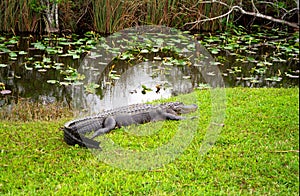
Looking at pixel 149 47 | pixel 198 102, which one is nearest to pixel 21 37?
pixel 149 47

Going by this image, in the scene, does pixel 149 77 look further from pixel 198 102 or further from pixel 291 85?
pixel 291 85

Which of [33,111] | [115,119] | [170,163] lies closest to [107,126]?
[115,119]

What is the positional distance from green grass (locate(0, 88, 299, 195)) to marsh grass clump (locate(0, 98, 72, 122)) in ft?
1.24

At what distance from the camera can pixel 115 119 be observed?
4605 mm

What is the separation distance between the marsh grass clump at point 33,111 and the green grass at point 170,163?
0.38m

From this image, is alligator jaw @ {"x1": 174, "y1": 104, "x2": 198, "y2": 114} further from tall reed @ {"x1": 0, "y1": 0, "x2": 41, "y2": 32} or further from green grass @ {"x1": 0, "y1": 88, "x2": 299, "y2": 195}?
tall reed @ {"x1": 0, "y1": 0, "x2": 41, "y2": 32}

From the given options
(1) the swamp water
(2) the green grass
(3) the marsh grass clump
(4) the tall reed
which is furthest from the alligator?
(4) the tall reed

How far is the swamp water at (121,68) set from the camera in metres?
6.46

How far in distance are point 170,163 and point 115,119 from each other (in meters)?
1.13

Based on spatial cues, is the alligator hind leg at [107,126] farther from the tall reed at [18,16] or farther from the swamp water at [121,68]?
the tall reed at [18,16]

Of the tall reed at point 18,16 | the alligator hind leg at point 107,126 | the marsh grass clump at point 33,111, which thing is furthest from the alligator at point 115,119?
the tall reed at point 18,16

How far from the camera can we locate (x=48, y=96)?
6320mm

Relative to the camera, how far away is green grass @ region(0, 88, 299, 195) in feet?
10.6

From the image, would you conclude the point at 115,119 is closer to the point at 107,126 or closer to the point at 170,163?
the point at 107,126
